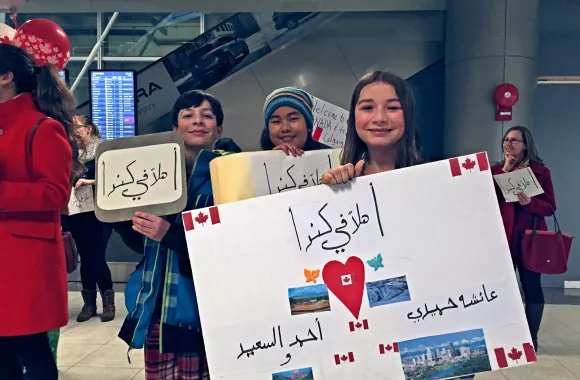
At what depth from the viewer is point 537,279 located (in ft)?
10.0

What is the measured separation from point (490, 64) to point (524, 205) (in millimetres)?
2020

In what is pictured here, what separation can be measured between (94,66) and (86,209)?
3.43m

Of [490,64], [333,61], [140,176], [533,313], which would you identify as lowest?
[533,313]

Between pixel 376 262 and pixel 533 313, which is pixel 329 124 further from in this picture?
pixel 376 262

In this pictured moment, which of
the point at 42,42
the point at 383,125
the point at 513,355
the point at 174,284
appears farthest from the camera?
the point at 42,42

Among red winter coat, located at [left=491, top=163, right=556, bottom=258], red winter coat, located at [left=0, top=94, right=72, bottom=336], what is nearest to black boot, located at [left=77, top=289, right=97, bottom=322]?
red winter coat, located at [left=0, top=94, right=72, bottom=336]

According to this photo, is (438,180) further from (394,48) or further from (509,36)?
(394,48)

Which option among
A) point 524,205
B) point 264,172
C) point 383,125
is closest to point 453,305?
point 383,125

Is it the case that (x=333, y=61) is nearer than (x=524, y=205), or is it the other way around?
(x=524, y=205)

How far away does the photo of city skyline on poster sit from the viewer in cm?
114

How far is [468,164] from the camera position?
118 cm

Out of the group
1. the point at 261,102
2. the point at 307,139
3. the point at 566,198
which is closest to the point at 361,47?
the point at 261,102

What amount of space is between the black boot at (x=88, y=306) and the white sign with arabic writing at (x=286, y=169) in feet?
9.89

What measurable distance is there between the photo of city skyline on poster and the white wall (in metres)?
4.24
